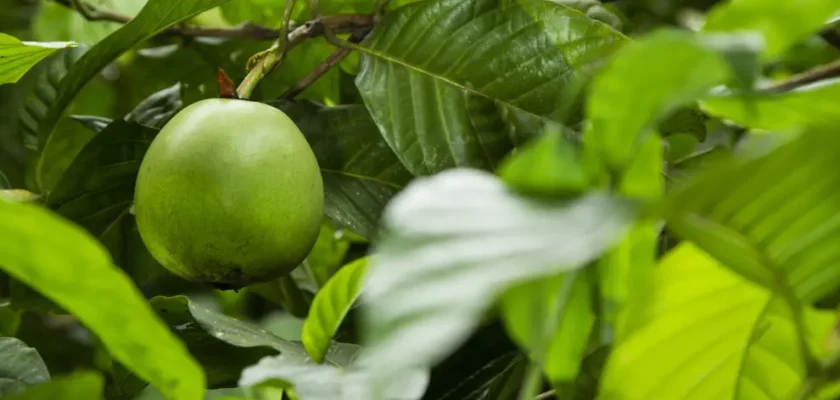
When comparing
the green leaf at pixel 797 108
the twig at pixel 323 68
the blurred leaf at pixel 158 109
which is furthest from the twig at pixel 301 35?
the green leaf at pixel 797 108

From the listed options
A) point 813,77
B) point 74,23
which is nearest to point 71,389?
point 813,77

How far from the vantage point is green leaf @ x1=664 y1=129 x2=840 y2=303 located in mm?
278

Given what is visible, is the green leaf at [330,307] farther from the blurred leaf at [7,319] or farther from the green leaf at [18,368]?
the blurred leaf at [7,319]

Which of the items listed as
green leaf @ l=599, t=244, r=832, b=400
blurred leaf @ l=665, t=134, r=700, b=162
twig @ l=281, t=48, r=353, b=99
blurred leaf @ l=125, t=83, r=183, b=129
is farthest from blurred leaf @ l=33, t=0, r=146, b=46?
green leaf @ l=599, t=244, r=832, b=400

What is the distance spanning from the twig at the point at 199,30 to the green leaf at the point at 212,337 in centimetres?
30

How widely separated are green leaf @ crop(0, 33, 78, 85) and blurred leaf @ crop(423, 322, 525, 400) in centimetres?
35

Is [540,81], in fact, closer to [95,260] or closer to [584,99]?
[584,99]

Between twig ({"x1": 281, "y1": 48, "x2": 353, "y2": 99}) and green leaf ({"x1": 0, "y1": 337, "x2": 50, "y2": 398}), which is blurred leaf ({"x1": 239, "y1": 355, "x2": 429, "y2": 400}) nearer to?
green leaf ({"x1": 0, "y1": 337, "x2": 50, "y2": 398})

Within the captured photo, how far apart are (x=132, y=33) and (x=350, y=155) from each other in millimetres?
198

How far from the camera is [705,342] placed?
406 millimetres

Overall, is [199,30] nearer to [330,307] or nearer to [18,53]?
[18,53]

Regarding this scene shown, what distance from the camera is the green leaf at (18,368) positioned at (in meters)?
0.48

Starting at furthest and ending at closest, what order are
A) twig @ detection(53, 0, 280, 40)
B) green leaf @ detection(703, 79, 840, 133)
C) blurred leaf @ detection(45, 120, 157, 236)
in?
twig @ detection(53, 0, 280, 40) → blurred leaf @ detection(45, 120, 157, 236) → green leaf @ detection(703, 79, 840, 133)

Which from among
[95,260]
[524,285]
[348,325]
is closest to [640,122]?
[524,285]
